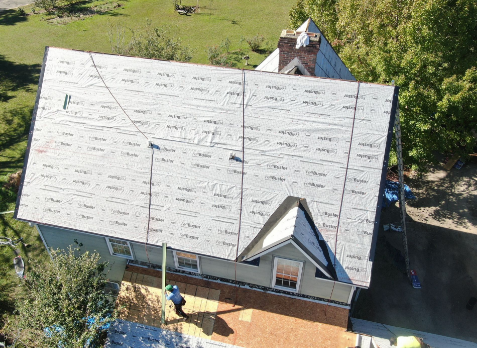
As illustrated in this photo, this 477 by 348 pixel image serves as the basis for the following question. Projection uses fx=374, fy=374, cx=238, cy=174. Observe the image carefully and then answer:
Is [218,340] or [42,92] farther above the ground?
[42,92]

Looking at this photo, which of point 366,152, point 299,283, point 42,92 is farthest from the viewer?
point 42,92

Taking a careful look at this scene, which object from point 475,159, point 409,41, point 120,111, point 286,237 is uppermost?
point 409,41

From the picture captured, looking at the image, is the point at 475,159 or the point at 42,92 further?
the point at 475,159

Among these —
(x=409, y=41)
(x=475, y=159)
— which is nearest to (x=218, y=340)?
(x=409, y=41)

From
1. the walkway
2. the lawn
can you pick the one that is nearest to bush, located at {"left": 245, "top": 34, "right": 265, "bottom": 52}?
the lawn

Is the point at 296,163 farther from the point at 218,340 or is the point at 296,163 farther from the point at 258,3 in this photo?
the point at 258,3

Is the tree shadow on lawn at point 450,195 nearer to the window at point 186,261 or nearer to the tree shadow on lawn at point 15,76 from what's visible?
the window at point 186,261

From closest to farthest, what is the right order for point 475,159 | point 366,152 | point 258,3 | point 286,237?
point 286,237 < point 366,152 < point 475,159 < point 258,3
